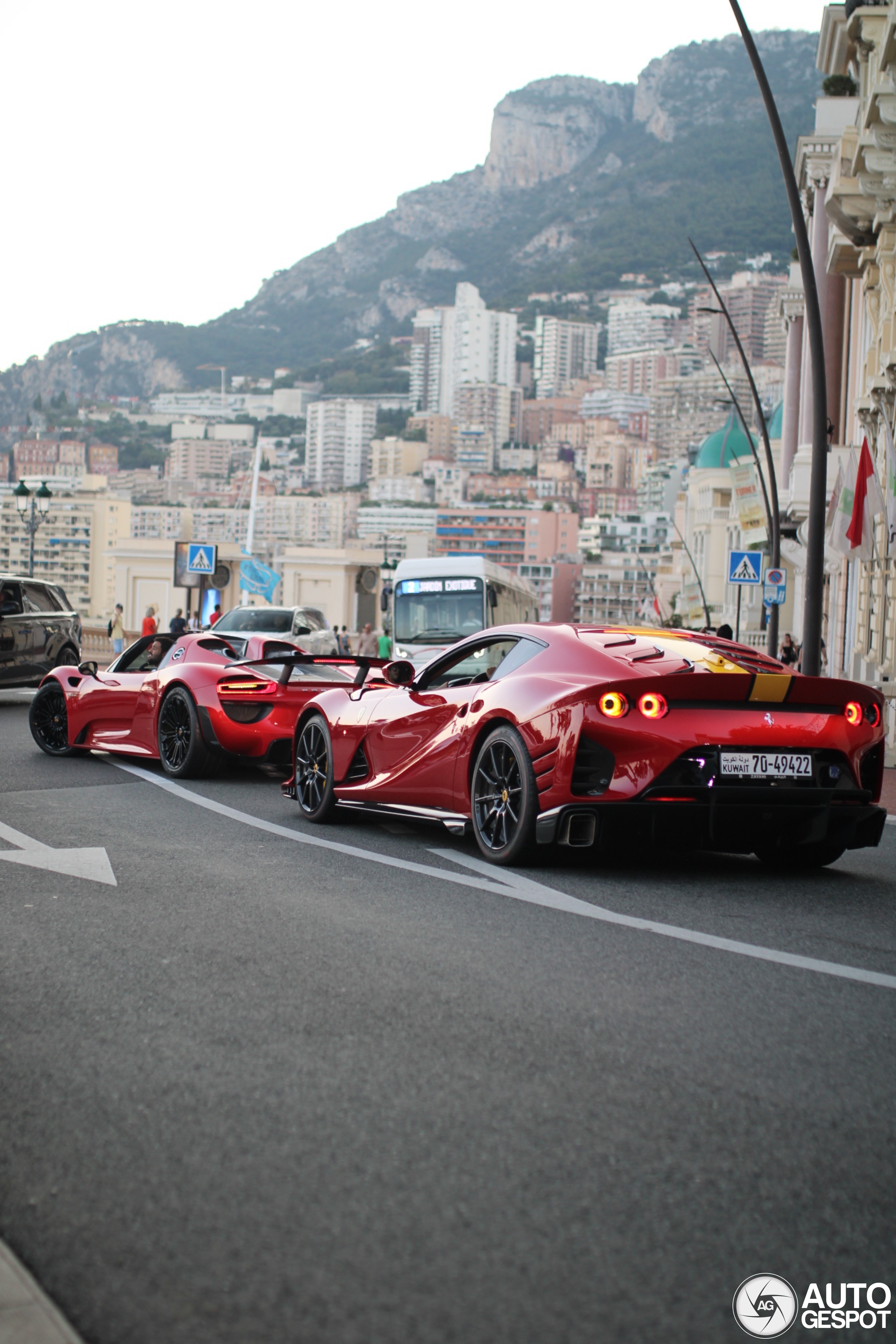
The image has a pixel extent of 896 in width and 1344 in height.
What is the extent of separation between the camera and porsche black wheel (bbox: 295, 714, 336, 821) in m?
9.70

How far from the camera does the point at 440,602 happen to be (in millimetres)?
34312

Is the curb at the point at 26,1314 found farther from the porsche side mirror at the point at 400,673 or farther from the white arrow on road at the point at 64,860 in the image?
the porsche side mirror at the point at 400,673

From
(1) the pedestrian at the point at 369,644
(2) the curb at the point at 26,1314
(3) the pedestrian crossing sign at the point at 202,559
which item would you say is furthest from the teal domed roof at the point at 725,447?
(2) the curb at the point at 26,1314

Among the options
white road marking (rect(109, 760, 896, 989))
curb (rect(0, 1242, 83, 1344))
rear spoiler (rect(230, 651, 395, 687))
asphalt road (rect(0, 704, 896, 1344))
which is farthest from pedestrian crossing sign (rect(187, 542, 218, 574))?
curb (rect(0, 1242, 83, 1344))

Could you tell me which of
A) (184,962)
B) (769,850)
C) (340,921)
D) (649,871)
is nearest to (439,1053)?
(184,962)

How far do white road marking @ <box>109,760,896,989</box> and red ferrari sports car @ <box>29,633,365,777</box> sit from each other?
1.67 metres

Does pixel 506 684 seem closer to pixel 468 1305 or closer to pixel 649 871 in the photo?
pixel 649 871

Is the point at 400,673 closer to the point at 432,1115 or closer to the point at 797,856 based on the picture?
the point at 797,856

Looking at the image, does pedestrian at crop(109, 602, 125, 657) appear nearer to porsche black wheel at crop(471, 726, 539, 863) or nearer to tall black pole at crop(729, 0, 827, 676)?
tall black pole at crop(729, 0, 827, 676)

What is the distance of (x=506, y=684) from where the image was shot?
8.03m

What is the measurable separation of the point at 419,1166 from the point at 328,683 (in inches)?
365

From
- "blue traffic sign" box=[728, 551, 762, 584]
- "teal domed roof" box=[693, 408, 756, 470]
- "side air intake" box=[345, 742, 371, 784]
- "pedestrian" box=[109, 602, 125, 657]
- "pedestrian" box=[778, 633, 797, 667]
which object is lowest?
"pedestrian" box=[109, 602, 125, 657]

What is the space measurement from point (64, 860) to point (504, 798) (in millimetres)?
2334

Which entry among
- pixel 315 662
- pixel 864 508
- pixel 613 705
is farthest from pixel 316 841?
pixel 864 508
